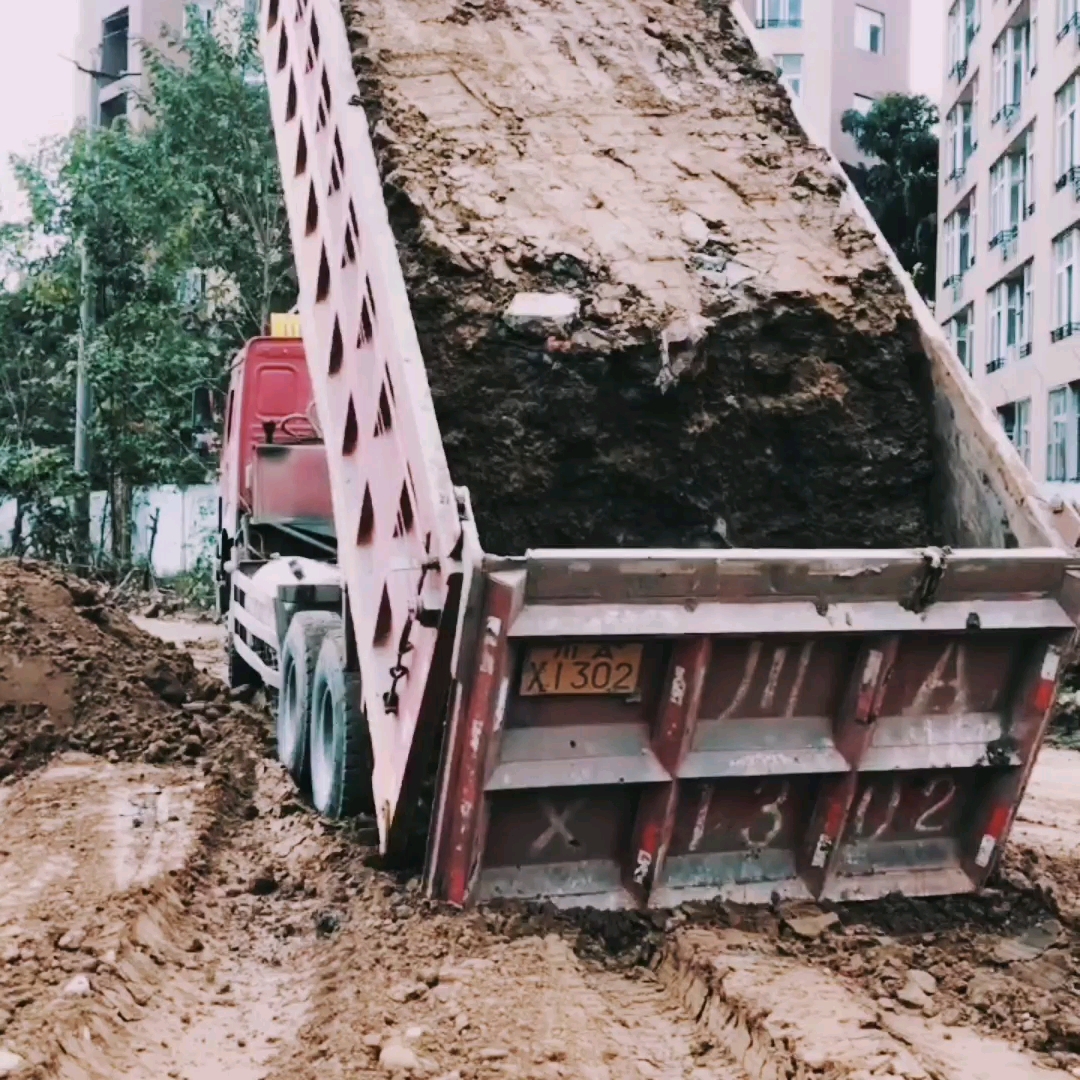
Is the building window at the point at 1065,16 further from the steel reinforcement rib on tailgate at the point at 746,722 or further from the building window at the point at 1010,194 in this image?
the steel reinforcement rib on tailgate at the point at 746,722

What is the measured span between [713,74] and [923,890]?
3716 mm

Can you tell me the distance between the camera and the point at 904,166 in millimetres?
34312

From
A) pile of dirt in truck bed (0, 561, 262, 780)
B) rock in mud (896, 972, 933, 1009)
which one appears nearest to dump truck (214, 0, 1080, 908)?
rock in mud (896, 972, 933, 1009)

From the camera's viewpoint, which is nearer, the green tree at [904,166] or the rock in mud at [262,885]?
the rock in mud at [262,885]

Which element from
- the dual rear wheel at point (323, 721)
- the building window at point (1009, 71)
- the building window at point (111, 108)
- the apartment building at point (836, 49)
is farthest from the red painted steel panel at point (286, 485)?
the apartment building at point (836, 49)

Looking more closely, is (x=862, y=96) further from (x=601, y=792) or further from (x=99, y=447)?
(x=601, y=792)

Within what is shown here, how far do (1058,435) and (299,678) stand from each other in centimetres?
1946

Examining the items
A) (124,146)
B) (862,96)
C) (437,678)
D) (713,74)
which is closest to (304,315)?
(713,74)

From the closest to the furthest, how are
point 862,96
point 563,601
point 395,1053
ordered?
point 395,1053
point 563,601
point 862,96

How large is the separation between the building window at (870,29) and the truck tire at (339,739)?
38827 mm

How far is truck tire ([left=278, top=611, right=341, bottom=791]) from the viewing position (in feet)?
21.2

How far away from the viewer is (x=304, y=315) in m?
6.44

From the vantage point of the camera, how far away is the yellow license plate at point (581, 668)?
4.18 meters

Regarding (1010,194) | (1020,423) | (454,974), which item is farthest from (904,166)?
(454,974)
